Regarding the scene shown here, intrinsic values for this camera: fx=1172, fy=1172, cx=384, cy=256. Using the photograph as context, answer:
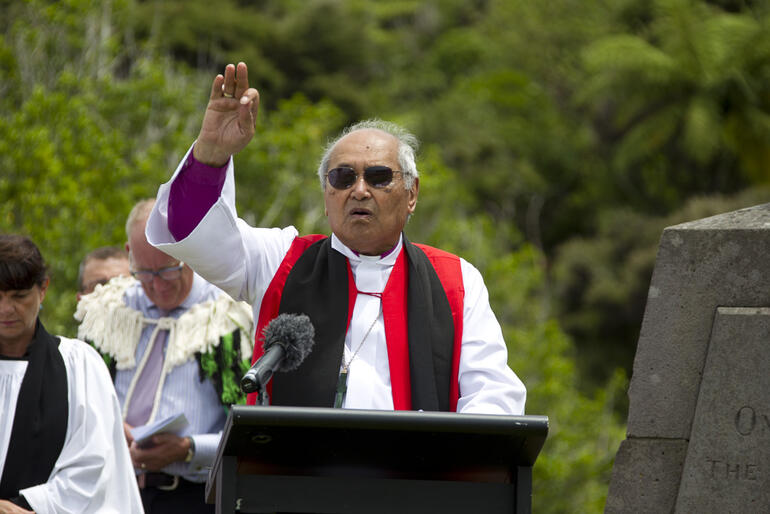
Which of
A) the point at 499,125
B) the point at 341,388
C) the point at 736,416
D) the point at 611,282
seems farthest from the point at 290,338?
the point at 499,125

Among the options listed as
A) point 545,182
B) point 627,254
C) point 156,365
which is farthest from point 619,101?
point 156,365

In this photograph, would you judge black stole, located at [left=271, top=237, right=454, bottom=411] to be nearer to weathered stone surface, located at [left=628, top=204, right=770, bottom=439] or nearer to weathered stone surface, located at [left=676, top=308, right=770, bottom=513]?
weathered stone surface, located at [left=628, top=204, right=770, bottom=439]

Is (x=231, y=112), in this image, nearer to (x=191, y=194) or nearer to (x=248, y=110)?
(x=248, y=110)

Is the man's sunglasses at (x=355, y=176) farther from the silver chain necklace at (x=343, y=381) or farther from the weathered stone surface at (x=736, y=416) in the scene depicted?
the weathered stone surface at (x=736, y=416)

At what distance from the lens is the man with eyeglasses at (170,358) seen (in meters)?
4.94

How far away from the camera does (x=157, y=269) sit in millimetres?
5086

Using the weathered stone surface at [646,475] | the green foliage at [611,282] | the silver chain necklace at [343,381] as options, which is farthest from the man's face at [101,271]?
the green foliage at [611,282]

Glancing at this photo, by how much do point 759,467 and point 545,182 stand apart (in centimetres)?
2887

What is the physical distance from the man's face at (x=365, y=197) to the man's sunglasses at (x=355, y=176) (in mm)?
12

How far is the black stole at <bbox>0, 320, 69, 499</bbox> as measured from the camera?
4203 mm

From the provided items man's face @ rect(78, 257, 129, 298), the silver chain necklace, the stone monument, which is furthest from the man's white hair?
man's face @ rect(78, 257, 129, 298)

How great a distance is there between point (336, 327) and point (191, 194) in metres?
0.63

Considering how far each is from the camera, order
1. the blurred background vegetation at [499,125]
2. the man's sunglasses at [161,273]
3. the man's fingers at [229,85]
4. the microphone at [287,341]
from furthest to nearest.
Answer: the blurred background vegetation at [499,125] < the man's sunglasses at [161,273] < the man's fingers at [229,85] < the microphone at [287,341]

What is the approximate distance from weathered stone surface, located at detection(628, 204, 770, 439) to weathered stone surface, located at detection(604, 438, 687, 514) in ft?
0.15
